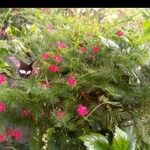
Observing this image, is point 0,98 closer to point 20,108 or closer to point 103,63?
point 20,108

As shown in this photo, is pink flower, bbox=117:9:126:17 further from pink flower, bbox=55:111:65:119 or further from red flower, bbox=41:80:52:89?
pink flower, bbox=55:111:65:119

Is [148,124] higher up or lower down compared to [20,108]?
lower down

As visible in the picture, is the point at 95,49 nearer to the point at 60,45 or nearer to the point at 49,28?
the point at 60,45

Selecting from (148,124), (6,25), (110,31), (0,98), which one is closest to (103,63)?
(110,31)

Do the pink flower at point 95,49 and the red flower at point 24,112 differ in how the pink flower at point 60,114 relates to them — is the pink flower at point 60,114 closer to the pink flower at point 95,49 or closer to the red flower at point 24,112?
the red flower at point 24,112

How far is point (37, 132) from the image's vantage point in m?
1.93

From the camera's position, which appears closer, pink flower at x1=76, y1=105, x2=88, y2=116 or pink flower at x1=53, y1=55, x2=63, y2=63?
pink flower at x1=76, y1=105, x2=88, y2=116

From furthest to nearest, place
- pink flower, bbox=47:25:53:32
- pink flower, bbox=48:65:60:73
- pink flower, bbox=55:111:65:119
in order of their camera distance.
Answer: pink flower, bbox=47:25:53:32
pink flower, bbox=48:65:60:73
pink flower, bbox=55:111:65:119

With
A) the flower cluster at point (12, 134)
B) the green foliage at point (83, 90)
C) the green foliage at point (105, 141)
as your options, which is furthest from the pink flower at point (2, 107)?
the green foliage at point (105, 141)

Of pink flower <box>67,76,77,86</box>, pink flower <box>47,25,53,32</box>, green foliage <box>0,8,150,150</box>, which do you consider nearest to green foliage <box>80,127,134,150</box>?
green foliage <box>0,8,150,150</box>

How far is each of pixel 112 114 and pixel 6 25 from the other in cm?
165

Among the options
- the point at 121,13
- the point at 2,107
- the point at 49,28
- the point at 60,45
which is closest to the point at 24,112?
the point at 2,107

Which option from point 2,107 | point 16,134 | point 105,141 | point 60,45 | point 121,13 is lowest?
point 105,141
